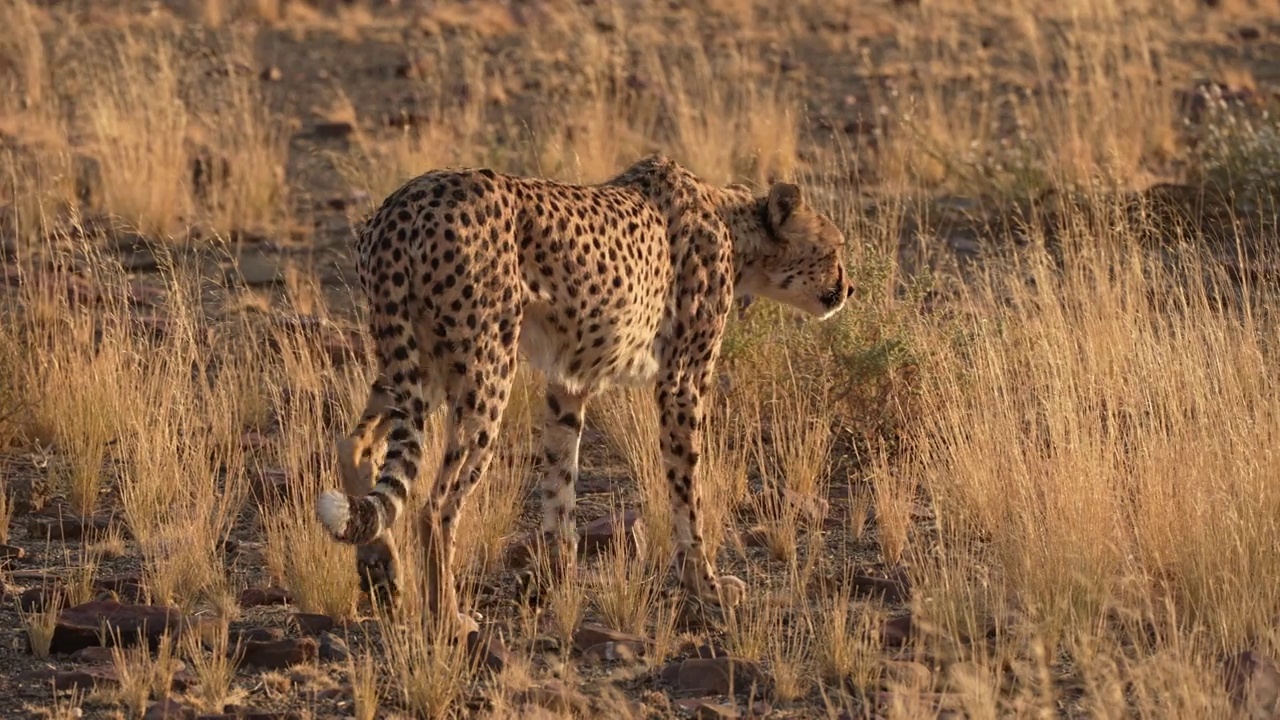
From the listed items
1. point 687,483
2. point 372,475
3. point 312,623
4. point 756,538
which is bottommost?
point 756,538

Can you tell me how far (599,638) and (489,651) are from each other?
39 cm

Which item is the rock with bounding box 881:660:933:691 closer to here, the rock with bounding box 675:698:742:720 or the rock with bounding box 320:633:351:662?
the rock with bounding box 675:698:742:720

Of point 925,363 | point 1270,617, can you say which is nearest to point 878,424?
point 925,363

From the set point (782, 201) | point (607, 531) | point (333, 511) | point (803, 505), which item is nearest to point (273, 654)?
point (333, 511)

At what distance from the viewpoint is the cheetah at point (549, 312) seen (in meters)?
5.42

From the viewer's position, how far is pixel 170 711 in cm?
510

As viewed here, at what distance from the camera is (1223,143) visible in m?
10.7

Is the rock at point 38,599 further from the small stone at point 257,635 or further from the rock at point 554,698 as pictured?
the rock at point 554,698

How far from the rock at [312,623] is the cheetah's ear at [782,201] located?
2067 millimetres

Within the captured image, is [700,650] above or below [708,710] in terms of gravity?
below

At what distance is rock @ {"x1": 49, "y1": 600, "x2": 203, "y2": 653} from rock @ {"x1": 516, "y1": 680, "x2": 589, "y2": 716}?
1.01 m

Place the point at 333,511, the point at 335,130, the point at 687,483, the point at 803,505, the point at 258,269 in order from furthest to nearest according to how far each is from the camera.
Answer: the point at 335,130
the point at 258,269
the point at 803,505
the point at 687,483
the point at 333,511

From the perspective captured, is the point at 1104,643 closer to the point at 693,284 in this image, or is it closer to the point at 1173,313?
the point at 693,284

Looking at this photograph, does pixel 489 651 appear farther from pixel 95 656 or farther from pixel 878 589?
pixel 878 589
